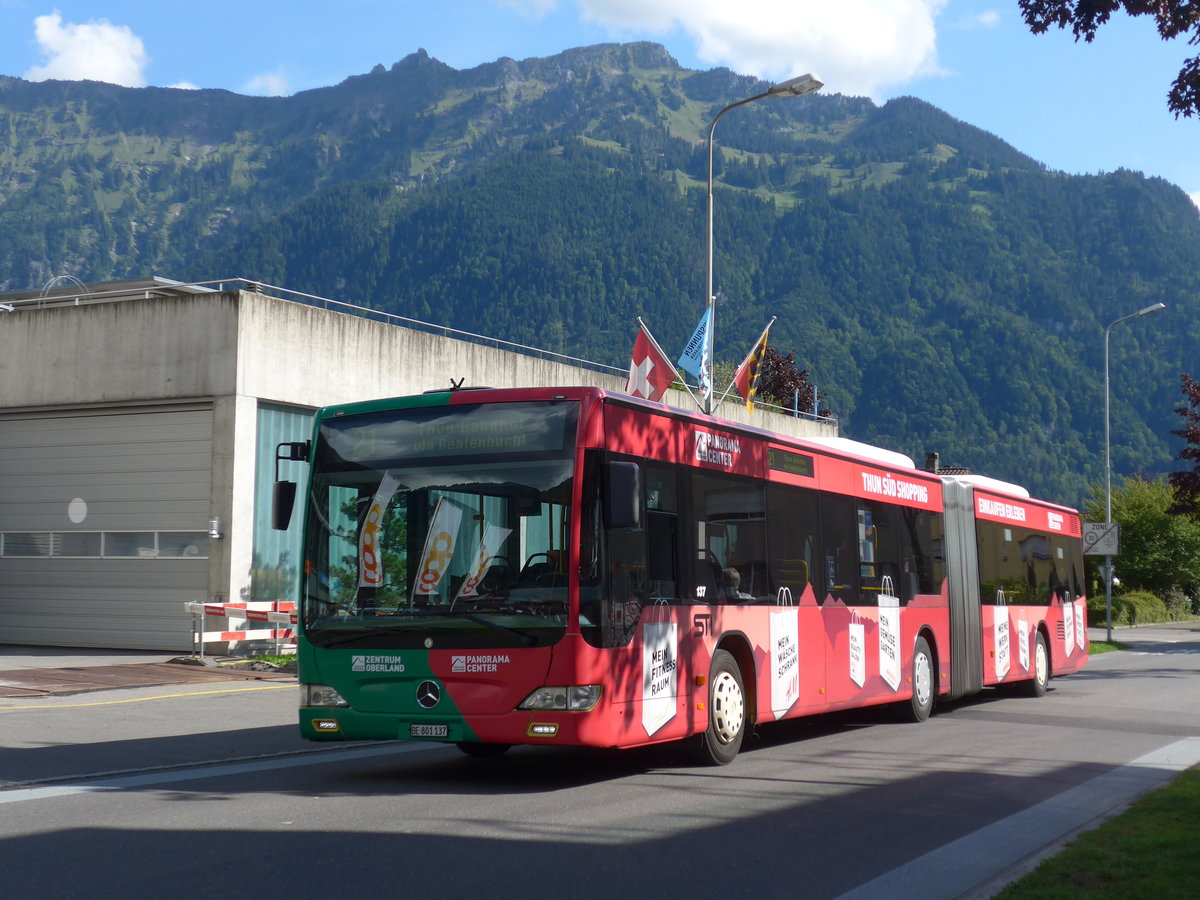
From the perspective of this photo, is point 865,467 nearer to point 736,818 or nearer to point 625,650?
point 625,650

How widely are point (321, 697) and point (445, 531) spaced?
1591mm

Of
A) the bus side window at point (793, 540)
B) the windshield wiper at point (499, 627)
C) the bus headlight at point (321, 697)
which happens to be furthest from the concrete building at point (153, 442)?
the windshield wiper at point (499, 627)

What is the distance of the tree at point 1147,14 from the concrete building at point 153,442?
17.3m

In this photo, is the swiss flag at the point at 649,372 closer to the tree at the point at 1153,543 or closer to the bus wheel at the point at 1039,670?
the bus wheel at the point at 1039,670

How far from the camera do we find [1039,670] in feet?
67.2

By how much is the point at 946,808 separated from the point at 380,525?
4.42 m

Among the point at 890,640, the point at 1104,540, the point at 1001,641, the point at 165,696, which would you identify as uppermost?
the point at 1104,540

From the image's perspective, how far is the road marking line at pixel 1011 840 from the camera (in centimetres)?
702

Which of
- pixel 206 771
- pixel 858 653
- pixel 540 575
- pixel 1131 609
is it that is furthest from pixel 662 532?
pixel 1131 609

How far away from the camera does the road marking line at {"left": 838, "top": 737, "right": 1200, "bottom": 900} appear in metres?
7.02

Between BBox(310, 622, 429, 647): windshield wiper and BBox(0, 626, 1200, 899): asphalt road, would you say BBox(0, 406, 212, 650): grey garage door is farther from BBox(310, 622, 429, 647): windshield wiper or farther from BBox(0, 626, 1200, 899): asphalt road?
BBox(310, 622, 429, 647): windshield wiper

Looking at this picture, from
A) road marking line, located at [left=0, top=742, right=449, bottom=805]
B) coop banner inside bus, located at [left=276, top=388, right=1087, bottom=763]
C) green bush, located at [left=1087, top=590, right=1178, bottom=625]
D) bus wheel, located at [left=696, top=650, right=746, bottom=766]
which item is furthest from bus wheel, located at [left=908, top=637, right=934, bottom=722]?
green bush, located at [left=1087, top=590, right=1178, bottom=625]

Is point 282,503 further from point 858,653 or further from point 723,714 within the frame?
point 858,653

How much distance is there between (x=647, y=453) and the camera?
10.8 meters
